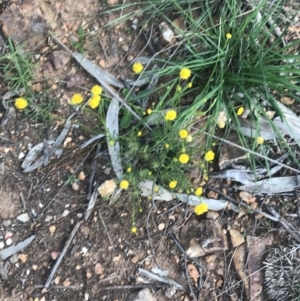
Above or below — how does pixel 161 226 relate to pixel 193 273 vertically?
above

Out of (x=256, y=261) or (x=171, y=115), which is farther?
(x=256, y=261)

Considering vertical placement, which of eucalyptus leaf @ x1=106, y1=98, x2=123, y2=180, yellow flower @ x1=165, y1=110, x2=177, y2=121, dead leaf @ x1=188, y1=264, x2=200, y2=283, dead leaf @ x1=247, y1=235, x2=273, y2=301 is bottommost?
dead leaf @ x1=247, y1=235, x2=273, y2=301

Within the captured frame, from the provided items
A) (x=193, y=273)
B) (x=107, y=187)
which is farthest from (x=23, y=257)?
(x=193, y=273)

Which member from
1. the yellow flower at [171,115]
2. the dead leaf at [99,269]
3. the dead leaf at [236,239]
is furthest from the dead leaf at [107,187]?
the dead leaf at [236,239]

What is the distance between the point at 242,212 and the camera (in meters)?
2.24

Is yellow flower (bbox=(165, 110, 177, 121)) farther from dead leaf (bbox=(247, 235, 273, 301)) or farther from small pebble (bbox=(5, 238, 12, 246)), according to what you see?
small pebble (bbox=(5, 238, 12, 246))

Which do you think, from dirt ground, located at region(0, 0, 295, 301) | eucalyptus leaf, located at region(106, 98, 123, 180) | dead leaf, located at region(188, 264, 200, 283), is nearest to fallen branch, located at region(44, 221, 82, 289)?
dirt ground, located at region(0, 0, 295, 301)

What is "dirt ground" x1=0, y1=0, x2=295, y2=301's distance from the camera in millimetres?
2178

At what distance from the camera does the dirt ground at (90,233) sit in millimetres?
2178

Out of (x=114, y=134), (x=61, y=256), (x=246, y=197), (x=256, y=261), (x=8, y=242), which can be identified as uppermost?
(x=114, y=134)

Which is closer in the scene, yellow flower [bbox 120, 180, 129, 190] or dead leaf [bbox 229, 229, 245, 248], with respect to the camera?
yellow flower [bbox 120, 180, 129, 190]

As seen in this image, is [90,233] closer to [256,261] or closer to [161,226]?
[161,226]

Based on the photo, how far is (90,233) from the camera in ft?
7.25

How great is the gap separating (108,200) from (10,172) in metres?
0.42
